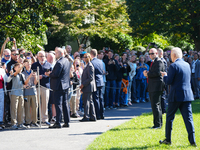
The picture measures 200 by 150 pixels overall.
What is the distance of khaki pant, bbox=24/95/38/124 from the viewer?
10852 mm

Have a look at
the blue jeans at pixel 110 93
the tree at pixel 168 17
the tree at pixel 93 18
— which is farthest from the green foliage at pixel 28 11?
the tree at pixel 168 17

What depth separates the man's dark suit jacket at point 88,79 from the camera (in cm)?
1166

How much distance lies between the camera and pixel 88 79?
11672 millimetres

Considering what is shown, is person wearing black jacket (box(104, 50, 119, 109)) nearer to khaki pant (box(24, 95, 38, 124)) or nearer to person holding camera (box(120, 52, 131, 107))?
person holding camera (box(120, 52, 131, 107))

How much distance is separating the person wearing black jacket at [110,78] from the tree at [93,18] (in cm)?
1428

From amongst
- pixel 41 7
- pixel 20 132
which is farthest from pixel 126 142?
pixel 41 7

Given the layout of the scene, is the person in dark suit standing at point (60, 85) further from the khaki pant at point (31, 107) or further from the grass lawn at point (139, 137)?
the grass lawn at point (139, 137)

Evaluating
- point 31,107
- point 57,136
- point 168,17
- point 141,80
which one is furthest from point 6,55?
point 168,17

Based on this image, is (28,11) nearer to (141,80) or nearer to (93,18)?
(141,80)

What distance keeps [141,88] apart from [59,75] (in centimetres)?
828

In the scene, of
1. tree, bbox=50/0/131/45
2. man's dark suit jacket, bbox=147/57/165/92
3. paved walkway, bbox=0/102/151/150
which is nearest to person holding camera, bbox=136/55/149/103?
paved walkway, bbox=0/102/151/150

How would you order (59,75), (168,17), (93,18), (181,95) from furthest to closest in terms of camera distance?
(93,18) → (168,17) → (59,75) → (181,95)

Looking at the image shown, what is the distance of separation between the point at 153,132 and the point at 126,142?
4.58ft

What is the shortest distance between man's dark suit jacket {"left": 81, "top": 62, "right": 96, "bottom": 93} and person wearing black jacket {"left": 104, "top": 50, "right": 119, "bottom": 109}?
11.0 feet
